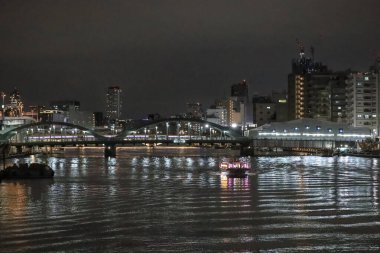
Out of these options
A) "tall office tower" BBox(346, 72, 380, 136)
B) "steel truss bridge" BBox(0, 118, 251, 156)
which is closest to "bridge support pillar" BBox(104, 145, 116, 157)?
"steel truss bridge" BBox(0, 118, 251, 156)

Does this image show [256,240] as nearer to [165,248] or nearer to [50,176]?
[165,248]

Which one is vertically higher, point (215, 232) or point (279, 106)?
point (279, 106)

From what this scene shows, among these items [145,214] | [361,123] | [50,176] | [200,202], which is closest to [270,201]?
[200,202]

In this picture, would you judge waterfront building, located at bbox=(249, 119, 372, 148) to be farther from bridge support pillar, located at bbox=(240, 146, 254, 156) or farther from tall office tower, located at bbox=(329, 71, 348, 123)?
tall office tower, located at bbox=(329, 71, 348, 123)

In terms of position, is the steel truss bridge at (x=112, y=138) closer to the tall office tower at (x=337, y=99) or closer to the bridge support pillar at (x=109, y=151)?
the bridge support pillar at (x=109, y=151)

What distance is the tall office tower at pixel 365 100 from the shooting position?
91375 millimetres

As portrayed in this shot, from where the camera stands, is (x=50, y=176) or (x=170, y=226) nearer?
(x=170, y=226)

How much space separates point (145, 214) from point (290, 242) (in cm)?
749

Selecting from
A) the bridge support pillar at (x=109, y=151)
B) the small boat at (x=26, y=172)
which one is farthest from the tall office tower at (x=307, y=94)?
the small boat at (x=26, y=172)

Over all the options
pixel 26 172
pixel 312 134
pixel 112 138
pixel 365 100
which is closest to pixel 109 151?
pixel 112 138

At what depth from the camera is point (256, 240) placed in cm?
1838

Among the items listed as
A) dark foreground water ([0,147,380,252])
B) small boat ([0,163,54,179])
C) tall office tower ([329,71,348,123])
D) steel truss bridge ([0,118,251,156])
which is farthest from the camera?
tall office tower ([329,71,348,123])

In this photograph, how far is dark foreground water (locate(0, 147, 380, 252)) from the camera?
17766 mm

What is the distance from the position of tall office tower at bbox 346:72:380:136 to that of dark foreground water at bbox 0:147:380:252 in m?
54.8
